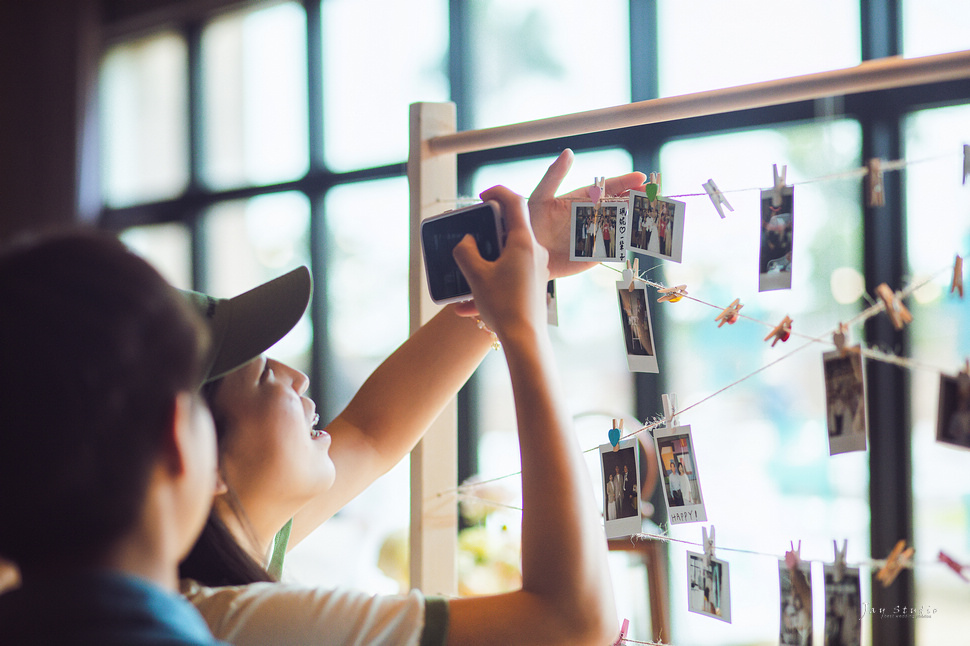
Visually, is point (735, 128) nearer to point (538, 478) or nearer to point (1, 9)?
point (538, 478)

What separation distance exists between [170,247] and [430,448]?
249 cm

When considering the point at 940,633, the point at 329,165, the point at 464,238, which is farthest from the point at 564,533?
the point at 329,165

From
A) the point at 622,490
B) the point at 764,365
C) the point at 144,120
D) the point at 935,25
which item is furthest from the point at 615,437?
the point at 144,120

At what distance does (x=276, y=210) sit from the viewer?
112 inches

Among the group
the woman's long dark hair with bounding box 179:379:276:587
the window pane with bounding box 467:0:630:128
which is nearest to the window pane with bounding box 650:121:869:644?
the window pane with bounding box 467:0:630:128

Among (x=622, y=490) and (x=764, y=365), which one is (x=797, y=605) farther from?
(x=764, y=365)

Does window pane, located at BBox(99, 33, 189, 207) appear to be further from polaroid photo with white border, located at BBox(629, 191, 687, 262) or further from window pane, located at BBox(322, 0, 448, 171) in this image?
polaroid photo with white border, located at BBox(629, 191, 687, 262)

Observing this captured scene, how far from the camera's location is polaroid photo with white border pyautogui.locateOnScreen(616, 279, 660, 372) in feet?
3.03

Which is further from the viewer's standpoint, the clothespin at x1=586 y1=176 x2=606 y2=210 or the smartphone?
the clothespin at x1=586 y1=176 x2=606 y2=210

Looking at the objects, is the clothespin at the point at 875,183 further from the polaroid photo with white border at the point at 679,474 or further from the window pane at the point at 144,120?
the window pane at the point at 144,120

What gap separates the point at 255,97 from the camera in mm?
2920

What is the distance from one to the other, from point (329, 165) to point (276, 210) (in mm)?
316

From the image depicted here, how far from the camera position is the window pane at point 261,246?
9.22ft

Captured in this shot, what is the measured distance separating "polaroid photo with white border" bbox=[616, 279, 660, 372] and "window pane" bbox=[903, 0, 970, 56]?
1303mm
